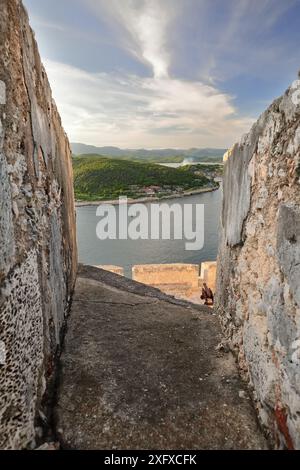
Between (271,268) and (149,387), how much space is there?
115 centimetres

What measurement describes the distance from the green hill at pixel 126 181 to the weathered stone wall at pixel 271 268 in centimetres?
4540

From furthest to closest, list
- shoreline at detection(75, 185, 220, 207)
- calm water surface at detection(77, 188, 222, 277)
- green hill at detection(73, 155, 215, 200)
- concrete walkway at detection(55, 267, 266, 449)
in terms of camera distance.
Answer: green hill at detection(73, 155, 215, 200)
shoreline at detection(75, 185, 220, 207)
calm water surface at detection(77, 188, 222, 277)
concrete walkway at detection(55, 267, 266, 449)

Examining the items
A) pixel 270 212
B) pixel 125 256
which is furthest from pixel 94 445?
pixel 125 256

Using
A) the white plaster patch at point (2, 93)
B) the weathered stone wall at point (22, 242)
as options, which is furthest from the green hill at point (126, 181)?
the white plaster patch at point (2, 93)

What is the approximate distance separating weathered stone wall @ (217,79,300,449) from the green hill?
149 feet

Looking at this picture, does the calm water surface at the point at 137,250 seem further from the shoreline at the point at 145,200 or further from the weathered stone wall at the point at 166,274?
the weathered stone wall at the point at 166,274

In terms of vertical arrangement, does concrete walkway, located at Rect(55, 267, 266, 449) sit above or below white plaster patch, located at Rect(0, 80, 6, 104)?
Answer: below

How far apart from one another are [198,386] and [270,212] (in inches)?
50.5

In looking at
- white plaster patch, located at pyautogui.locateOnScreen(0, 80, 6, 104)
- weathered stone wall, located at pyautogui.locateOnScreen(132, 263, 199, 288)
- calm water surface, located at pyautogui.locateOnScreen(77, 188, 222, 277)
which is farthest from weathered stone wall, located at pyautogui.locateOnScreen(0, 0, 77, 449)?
calm water surface, located at pyautogui.locateOnScreen(77, 188, 222, 277)

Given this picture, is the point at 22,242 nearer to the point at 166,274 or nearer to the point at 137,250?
the point at 166,274

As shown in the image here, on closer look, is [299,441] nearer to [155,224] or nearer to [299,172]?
[299,172]

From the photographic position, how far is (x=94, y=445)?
1700mm

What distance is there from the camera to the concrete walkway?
1.76 metres

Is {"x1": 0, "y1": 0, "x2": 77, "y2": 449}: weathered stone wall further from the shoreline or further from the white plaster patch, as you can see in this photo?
the shoreline
